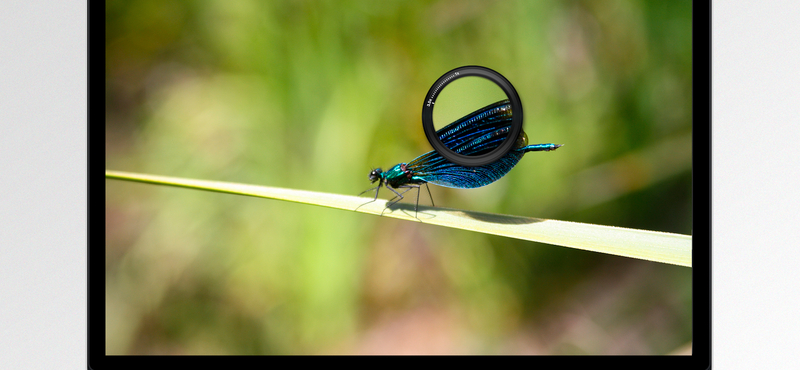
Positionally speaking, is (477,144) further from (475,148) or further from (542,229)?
(542,229)

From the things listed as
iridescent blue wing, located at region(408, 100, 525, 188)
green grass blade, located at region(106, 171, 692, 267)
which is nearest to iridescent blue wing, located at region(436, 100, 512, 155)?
iridescent blue wing, located at region(408, 100, 525, 188)

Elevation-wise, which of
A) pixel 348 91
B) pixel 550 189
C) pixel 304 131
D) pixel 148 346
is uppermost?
pixel 348 91

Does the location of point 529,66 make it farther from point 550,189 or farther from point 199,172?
point 199,172

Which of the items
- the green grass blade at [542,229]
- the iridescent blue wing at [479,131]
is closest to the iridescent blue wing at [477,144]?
the iridescent blue wing at [479,131]

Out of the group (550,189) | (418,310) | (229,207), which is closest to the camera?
(418,310)

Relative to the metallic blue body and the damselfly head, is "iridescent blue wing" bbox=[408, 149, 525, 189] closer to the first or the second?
the metallic blue body

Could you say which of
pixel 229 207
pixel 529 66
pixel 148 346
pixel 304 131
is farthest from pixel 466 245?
Answer: pixel 148 346

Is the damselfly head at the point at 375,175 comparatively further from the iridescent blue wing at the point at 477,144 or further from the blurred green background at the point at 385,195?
the iridescent blue wing at the point at 477,144
